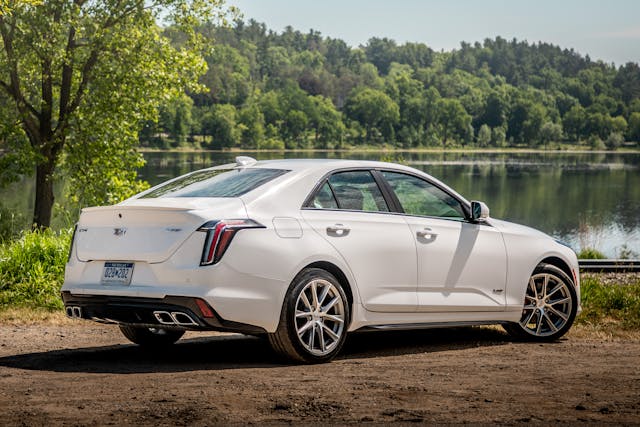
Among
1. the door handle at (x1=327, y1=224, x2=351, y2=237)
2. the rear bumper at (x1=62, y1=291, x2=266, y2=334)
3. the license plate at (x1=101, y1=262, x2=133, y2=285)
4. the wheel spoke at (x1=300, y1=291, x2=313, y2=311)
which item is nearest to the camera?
the rear bumper at (x1=62, y1=291, x2=266, y2=334)

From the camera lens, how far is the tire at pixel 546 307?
897 centimetres

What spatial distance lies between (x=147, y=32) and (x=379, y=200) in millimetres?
20117

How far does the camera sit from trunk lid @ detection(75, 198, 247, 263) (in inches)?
268

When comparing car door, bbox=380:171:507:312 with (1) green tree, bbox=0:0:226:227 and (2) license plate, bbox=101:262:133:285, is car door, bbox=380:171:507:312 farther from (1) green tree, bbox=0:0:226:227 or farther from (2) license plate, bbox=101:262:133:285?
(1) green tree, bbox=0:0:226:227

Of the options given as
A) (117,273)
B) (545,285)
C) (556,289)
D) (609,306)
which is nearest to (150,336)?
(117,273)

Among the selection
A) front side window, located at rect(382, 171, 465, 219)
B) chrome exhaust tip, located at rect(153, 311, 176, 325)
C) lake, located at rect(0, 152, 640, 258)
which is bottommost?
lake, located at rect(0, 152, 640, 258)

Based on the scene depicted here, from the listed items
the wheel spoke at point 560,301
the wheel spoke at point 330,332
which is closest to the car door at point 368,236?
the wheel spoke at point 330,332

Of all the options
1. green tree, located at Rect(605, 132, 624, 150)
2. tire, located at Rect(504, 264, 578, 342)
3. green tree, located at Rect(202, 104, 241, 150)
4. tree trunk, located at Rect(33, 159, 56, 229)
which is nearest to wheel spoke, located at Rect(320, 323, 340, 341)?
tire, located at Rect(504, 264, 578, 342)

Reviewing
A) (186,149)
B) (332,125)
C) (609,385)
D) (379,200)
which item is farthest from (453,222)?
(332,125)

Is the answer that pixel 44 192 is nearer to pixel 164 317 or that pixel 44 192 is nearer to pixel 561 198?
pixel 164 317

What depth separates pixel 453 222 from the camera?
8.42 m

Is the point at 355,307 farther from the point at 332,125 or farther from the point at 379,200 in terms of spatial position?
the point at 332,125

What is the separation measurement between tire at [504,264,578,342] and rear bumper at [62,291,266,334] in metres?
3.04

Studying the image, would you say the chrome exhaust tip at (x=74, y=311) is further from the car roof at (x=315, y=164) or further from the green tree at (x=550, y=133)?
the green tree at (x=550, y=133)
